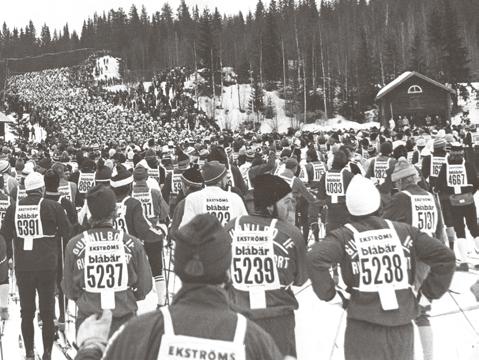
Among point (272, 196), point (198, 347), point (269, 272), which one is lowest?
point (269, 272)

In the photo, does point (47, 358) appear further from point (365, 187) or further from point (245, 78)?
point (245, 78)

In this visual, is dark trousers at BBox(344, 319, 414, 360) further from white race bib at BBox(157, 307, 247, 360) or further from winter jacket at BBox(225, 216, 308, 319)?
white race bib at BBox(157, 307, 247, 360)

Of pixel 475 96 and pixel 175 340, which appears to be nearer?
pixel 175 340

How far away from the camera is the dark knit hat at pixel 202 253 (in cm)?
217

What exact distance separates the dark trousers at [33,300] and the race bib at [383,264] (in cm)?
359

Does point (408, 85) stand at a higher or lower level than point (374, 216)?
higher

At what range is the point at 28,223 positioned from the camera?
6.16 meters

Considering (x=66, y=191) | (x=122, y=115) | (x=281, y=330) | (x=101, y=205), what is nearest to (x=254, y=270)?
(x=281, y=330)

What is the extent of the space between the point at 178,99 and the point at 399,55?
914 inches

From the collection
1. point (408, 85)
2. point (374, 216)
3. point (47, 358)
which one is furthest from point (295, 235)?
point (408, 85)

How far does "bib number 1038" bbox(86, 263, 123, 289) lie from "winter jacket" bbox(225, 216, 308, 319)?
0.87m

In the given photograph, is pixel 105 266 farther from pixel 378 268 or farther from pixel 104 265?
pixel 378 268

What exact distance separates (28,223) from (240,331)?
4.61m

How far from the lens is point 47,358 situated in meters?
6.20
